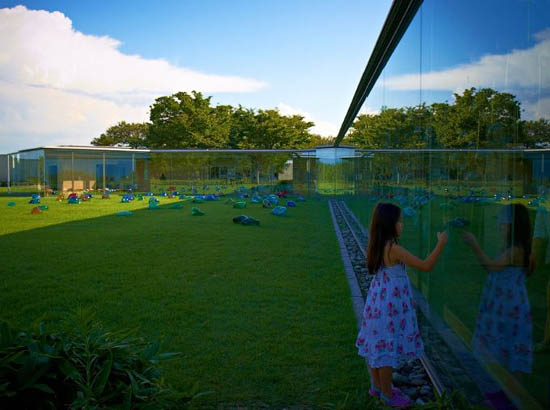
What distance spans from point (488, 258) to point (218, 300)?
12.0ft

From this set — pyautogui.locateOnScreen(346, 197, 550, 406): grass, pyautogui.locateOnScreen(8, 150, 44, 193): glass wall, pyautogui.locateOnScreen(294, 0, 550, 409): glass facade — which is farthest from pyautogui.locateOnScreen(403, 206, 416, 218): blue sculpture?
pyautogui.locateOnScreen(8, 150, 44, 193): glass wall

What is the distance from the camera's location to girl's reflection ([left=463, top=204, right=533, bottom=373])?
6.54 ft

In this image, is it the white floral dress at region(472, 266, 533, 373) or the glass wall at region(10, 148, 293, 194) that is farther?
the glass wall at region(10, 148, 293, 194)

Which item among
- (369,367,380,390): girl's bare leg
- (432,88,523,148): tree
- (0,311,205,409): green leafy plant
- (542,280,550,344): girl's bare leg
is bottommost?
(369,367,380,390): girl's bare leg

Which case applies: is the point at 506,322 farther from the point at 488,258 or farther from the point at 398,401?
the point at 398,401

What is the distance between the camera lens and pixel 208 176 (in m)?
36.1

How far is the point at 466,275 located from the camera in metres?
2.87

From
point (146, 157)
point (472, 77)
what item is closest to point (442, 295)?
point (472, 77)

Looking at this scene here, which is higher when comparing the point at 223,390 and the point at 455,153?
the point at 455,153

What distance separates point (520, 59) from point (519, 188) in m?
0.54

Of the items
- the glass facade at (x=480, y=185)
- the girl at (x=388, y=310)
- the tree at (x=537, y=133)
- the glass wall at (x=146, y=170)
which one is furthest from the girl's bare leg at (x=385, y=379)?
the glass wall at (x=146, y=170)

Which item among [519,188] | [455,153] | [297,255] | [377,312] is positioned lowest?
[297,255]

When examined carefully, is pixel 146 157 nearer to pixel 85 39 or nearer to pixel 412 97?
pixel 85 39

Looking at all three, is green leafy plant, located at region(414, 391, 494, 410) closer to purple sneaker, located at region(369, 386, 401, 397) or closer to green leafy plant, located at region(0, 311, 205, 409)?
purple sneaker, located at region(369, 386, 401, 397)
